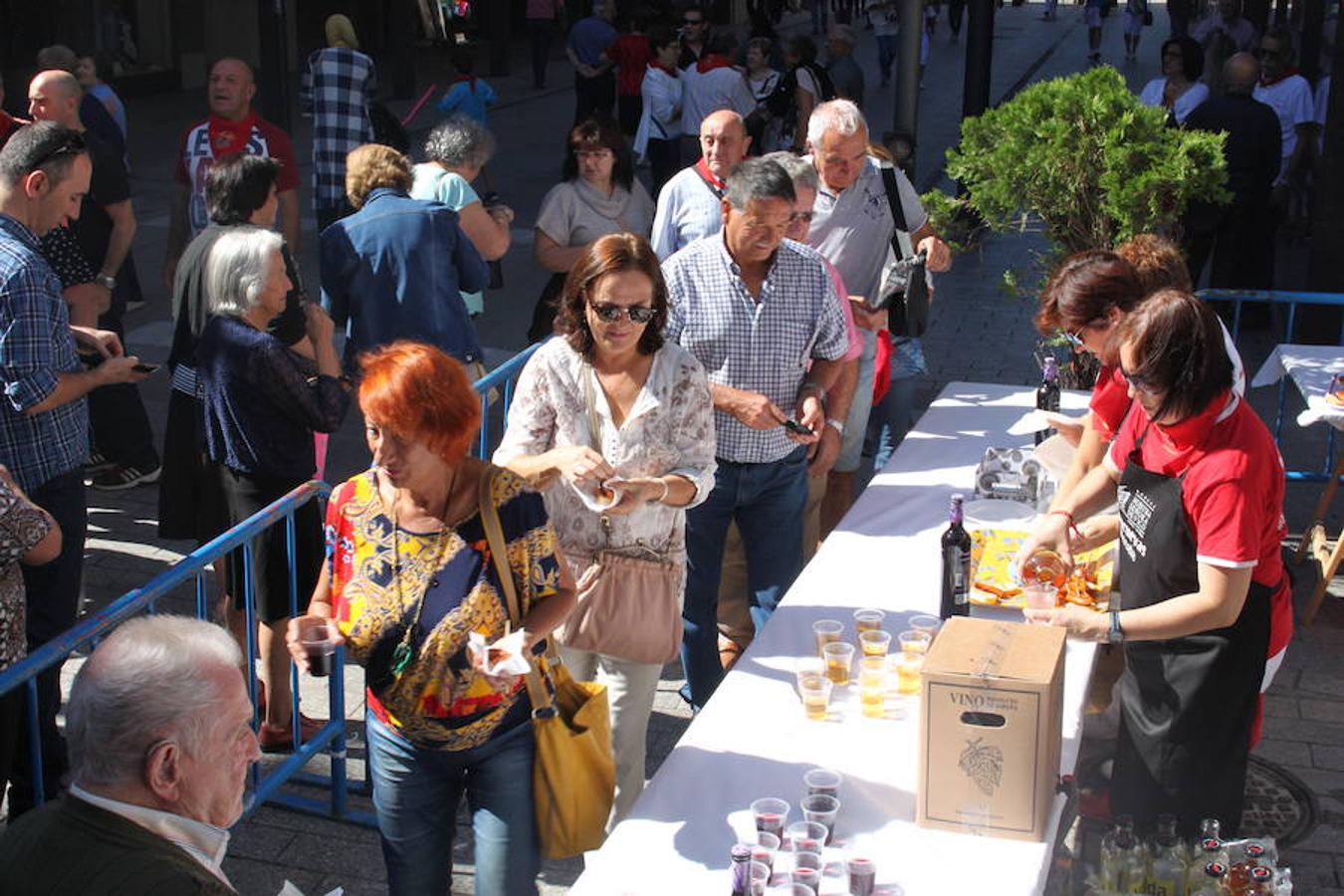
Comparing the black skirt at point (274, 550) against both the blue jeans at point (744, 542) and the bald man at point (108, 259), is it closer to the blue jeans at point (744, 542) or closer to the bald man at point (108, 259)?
the blue jeans at point (744, 542)

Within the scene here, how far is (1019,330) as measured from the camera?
1131 centimetres

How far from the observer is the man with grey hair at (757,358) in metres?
4.97

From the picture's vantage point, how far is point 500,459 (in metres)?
4.26

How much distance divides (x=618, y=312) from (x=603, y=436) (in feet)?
1.16

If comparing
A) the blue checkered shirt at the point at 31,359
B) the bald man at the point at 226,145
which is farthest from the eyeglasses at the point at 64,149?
the bald man at the point at 226,145

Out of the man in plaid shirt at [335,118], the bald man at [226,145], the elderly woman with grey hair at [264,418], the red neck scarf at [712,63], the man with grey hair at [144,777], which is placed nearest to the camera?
the man with grey hair at [144,777]

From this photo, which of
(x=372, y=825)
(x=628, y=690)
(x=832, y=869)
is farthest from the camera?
(x=372, y=825)

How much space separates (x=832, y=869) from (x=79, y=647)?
69.1 inches

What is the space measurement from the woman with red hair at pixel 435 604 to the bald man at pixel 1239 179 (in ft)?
24.5

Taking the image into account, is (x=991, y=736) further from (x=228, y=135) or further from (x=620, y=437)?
(x=228, y=135)

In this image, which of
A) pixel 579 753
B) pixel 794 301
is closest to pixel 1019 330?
pixel 794 301

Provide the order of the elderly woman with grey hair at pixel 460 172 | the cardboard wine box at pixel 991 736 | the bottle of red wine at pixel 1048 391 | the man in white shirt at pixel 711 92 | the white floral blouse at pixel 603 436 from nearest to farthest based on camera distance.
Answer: the cardboard wine box at pixel 991 736, the white floral blouse at pixel 603 436, the bottle of red wine at pixel 1048 391, the elderly woman with grey hair at pixel 460 172, the man in white shirt at pixel 711 92

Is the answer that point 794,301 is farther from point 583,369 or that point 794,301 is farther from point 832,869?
point 832,869

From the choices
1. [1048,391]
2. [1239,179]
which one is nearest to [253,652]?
[1048,391]
